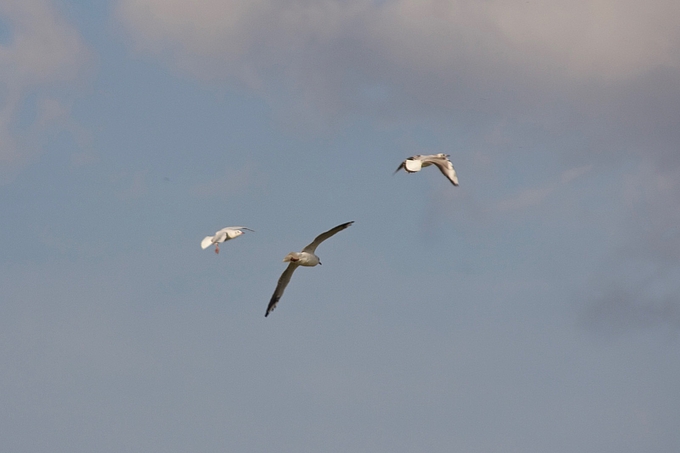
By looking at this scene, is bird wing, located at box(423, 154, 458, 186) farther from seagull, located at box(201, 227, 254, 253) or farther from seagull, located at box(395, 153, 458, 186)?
seagull, located at box(201, 227, 254, 253)

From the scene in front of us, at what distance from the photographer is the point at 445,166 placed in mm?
48031

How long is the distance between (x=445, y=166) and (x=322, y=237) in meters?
7.20

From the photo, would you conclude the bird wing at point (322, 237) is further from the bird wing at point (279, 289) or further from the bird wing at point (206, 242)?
the bird wing at point (206, 242)

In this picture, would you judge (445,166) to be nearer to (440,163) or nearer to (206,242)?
(440,163)

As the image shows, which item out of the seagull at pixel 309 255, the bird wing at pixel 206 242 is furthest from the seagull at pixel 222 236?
the seagull at pixel 309 255

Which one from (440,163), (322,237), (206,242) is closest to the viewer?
(206,242)

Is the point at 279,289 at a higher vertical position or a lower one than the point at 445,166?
lower

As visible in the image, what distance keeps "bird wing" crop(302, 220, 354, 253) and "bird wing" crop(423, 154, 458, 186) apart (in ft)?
16.7

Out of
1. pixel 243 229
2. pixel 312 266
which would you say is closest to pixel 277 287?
pixel 312 266

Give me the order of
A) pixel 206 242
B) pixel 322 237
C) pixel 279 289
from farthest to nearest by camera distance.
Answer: pixel 279 289 < pixel 322 237 < pixel 206 242

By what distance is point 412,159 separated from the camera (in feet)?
151

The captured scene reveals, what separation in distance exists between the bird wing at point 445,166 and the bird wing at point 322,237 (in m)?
5.08

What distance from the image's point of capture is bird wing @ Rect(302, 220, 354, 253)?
5009 centimetres

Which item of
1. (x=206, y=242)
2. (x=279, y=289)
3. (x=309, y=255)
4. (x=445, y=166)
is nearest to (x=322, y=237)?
(x=309, y=255)
